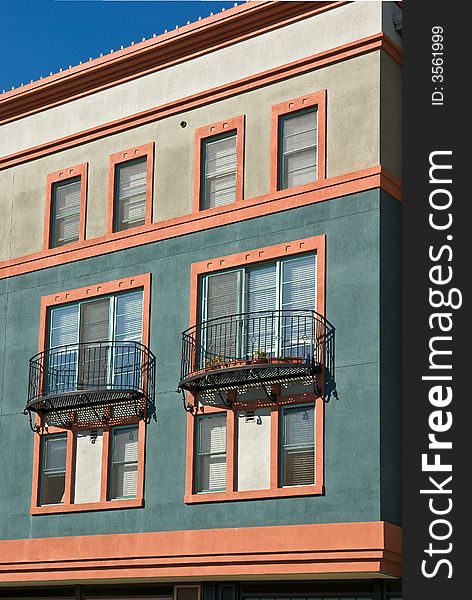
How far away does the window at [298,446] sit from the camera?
28875mm

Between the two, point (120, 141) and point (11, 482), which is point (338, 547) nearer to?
point (11, 482)

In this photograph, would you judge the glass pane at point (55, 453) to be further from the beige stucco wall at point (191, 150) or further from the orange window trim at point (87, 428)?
the beige stucco wall at point (191, 150)

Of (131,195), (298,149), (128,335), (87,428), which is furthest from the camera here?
(131,195)

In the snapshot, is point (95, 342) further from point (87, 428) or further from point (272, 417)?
point (272, 417)

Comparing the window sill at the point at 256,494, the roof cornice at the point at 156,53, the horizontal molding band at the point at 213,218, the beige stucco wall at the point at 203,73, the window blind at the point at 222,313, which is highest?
the roof cornice at the point at 156,53

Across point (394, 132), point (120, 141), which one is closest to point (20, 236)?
point (120, 141)

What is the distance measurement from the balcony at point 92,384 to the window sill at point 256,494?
9.62 feet

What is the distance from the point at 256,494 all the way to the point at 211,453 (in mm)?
1999

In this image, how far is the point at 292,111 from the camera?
3109 cm

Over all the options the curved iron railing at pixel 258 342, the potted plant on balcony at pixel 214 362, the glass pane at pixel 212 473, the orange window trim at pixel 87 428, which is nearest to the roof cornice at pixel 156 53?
the orange window trim at pixel 87 428

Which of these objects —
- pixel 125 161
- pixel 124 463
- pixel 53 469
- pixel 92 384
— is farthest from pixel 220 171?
pixel 53 469

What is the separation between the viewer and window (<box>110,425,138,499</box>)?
32.3m

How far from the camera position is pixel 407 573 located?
2652 centimetres

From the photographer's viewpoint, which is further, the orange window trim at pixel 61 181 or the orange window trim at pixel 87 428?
the orange window trim at pixel 61 181
